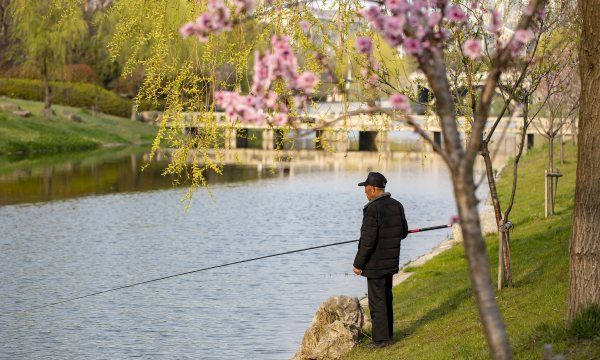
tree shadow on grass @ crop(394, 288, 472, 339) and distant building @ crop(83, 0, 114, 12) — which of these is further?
distant building @ crop(83, 0, 114, 12)

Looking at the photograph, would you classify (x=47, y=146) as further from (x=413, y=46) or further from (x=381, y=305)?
(x=413, y=46)

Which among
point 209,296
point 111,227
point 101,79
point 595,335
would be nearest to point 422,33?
point 595,335

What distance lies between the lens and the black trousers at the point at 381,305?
451 inches

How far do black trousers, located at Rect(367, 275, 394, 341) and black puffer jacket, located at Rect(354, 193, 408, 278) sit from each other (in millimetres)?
137

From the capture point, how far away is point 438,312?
13.3 m

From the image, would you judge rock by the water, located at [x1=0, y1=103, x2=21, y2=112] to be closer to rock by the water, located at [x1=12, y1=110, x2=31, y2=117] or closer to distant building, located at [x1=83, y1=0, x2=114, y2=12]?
rock by the water, located at [x1=12, y1=110, x2=31, y2=117]

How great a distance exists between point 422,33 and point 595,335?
4.37m

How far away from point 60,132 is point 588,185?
5348cm

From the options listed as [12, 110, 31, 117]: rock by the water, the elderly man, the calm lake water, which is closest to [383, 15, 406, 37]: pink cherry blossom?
the elderly man

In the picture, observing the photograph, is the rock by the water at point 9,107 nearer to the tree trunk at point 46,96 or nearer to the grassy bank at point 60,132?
the grassy bank at point 60,132

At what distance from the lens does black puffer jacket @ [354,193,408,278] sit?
37.0 feet

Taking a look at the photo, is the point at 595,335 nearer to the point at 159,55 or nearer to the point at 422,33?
the point at 422,33

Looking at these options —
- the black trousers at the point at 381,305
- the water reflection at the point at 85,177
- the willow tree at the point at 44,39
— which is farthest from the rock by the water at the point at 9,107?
the black trousers at the point at 381,305

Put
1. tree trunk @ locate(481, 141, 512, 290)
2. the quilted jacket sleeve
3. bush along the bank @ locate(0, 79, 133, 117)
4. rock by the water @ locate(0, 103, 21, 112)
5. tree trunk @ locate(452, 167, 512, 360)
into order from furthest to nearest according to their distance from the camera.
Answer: bush along the bank @ locate(0, 79, 133, 117), rock by the water @ locate(0, 103, 21, 112), tree trunk @ locate(481, 141, 512, 290), the quilted jacket sleeve, tree trunk @ locate(452, 167, 512, 360)
